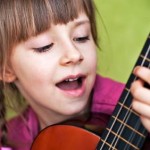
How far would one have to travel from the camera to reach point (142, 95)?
1.99 feet

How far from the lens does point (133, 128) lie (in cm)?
69

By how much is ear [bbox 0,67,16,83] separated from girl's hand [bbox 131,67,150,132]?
0.42 m

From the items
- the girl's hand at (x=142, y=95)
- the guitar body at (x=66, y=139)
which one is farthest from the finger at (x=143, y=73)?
the guitar body at (x=66, y=139)

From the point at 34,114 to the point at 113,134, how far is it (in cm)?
40

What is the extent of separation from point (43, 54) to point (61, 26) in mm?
69

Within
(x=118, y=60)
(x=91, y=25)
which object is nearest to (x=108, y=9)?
(x=118, y=60)

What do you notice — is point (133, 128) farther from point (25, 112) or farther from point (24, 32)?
point (25, 112)

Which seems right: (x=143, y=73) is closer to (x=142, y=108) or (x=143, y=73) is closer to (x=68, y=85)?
(x=142, y=108)

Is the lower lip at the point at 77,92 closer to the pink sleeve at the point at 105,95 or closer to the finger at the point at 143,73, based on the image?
the pink sleeve at the point at 105,95

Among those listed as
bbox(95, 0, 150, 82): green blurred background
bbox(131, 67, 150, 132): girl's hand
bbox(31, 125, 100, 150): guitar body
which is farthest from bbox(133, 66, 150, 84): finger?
bbox(95, 0, 150, 82): green blurred background

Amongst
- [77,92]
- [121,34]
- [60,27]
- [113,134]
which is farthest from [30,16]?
[121,34]

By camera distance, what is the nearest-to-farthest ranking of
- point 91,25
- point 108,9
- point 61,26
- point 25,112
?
1. point 61,26
2. point 91,25
3. point 25,112
4. point 108,9

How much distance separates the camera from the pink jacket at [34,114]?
0.98 m

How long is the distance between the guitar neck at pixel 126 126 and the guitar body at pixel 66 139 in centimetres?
5
